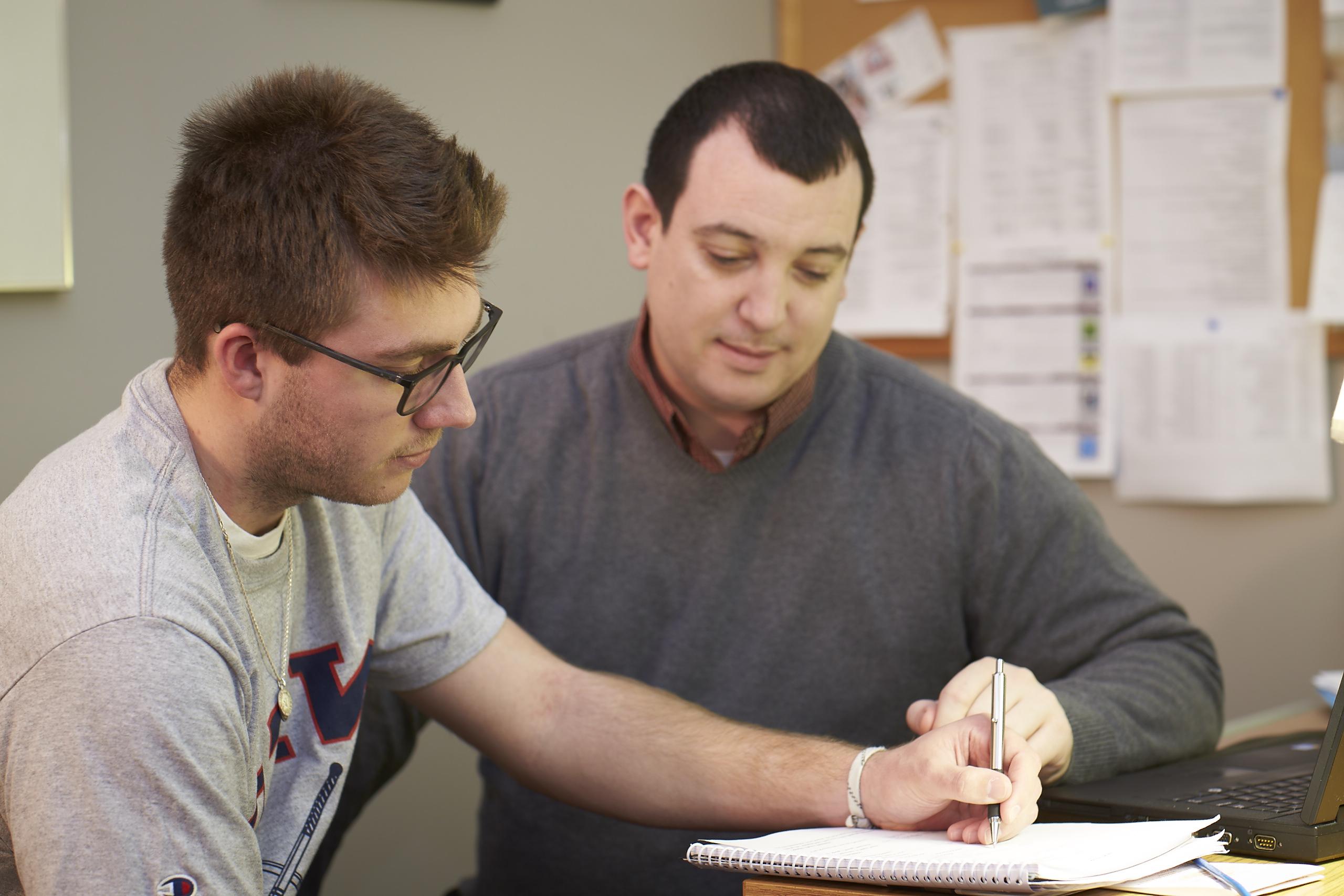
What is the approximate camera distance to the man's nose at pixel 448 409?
3.32ft

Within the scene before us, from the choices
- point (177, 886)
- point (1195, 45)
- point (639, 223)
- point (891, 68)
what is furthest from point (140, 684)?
point (1195, 45)

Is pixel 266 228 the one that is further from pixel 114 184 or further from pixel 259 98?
pixel 114 184

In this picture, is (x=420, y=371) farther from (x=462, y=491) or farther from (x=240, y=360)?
(x=462, y=491)

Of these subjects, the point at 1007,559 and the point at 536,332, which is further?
the point at 536,332

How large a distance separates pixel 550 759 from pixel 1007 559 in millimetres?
601

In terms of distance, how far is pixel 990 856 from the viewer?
836 millimetres

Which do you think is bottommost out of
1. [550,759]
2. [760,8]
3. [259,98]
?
[550,759]

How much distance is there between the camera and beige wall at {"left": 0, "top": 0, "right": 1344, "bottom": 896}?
1.64 meters

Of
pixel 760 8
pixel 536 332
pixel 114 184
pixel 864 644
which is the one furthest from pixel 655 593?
pixel 760 8

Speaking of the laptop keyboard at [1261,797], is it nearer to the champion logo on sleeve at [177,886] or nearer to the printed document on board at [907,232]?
the champion logo on sleeve at [177,886]

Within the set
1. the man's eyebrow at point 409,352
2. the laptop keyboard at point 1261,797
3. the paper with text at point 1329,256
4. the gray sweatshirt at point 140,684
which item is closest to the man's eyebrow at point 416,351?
the man's eyebrow at point 409,352

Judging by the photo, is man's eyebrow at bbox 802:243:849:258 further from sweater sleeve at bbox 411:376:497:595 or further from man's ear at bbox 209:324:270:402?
man's ear at bbox 209:324:270:402

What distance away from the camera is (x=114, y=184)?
1662mm

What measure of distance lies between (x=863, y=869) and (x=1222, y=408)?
1.49 meters
